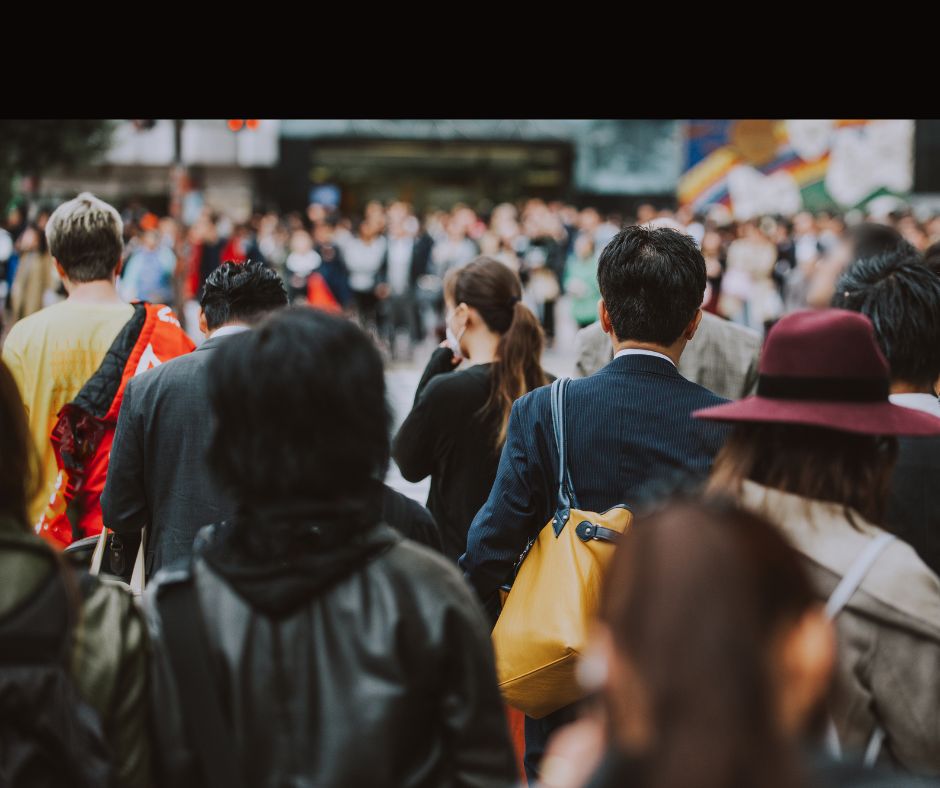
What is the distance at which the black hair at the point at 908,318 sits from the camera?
3350 millimetres

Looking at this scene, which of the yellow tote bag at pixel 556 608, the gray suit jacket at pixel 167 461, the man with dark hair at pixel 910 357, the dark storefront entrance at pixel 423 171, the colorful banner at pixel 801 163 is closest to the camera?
the man with dark hair at pixel 910 357

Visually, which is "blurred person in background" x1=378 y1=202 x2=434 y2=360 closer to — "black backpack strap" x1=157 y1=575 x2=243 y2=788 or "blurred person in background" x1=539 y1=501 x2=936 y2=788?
"black backpack strap" x1=157 y1=575 x2=243 y2=788

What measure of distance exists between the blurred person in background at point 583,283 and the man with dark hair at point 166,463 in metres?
12.6

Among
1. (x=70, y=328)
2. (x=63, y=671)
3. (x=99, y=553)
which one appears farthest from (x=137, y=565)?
(x=63, y=671)

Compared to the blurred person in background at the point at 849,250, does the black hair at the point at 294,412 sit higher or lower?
lower

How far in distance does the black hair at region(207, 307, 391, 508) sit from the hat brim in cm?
78

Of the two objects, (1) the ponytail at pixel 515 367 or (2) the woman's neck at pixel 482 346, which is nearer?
(1) the ponytail at pixel 515 367

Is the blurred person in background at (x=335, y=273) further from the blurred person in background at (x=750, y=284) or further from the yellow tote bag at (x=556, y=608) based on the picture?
the yellow tote bag at (x=556, y=608)

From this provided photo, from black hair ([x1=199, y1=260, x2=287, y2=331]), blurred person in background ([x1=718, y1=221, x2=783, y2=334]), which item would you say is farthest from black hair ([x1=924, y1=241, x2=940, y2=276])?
blurred person in background ([x1=718, y1=221, x2=783, y2=334])

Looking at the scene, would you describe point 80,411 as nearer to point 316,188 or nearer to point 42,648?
point 42,648

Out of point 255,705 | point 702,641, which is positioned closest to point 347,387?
point 255,705

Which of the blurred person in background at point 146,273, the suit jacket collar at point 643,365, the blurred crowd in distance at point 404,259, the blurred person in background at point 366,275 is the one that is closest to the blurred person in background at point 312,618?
the suit jacket collar at point 643,365

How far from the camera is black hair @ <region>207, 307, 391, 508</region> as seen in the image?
6.91 ft
